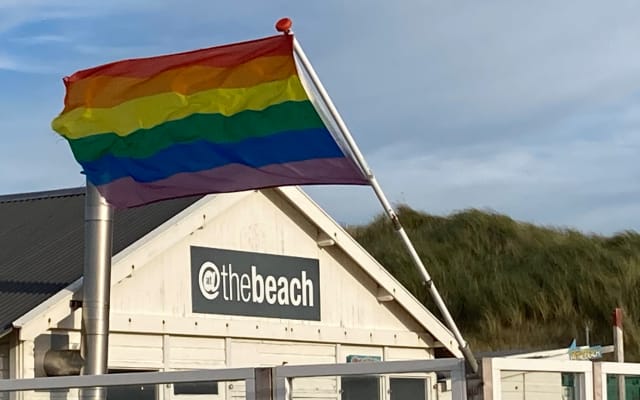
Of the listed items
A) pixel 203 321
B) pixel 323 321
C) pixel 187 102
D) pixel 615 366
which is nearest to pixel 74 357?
pixel 203 321

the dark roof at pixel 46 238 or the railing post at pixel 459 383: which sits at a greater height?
the dark roof at pixel 46 238

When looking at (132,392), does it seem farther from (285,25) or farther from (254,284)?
(254,284)

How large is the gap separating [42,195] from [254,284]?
12.4 ft

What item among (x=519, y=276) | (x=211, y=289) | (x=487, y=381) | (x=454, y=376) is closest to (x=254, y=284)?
(x=211, y=289)

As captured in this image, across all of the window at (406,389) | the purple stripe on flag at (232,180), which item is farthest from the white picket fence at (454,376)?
the purple stripe on flag at (232,180)

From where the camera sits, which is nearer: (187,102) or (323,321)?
(187,102)

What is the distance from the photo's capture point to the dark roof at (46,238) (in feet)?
45.4

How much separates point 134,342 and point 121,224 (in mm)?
1899

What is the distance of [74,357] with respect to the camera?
13344 millimetres

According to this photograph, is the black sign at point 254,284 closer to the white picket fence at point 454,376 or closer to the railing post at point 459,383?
the white picket fence at point 454,376

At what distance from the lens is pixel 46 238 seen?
16.0 metres

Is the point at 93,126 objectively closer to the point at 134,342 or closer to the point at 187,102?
the point at 187,102

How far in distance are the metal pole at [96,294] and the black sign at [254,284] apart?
223 cm

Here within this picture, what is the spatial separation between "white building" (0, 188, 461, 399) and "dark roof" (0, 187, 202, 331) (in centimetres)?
3
